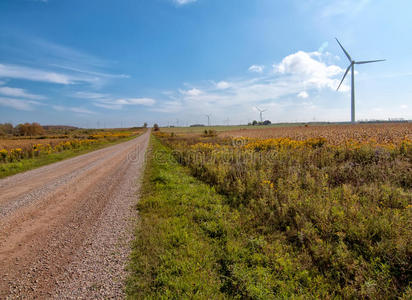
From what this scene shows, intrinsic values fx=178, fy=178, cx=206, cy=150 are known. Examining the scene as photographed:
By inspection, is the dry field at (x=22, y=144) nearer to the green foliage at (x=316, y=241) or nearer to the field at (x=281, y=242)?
the field at (x=281, y=242)

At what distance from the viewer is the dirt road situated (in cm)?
304

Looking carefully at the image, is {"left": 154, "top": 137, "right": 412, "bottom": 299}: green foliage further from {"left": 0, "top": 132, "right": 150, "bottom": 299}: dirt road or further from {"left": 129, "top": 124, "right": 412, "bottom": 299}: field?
{"left": 0, "top": 132, "right": 150, "bottom": 299}: dirt road

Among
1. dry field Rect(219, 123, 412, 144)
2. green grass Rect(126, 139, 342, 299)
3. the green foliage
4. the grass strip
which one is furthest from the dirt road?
dry field Rect(219, 123, 412, 144)

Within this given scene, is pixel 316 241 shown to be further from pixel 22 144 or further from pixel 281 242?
pixel 22 144

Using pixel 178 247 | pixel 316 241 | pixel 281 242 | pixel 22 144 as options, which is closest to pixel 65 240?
pixel 178 247

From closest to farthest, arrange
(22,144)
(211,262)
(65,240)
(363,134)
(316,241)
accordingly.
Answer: (211,262)
(316,241)
(65,240)
(363,134)
(22,144)

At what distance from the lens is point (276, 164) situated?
8.59 metres

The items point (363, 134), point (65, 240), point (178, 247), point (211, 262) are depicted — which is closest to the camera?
point (211, 262)

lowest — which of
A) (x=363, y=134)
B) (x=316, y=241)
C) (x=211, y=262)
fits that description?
(x=211, y=262)

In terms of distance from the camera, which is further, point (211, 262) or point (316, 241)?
point (316, 241)

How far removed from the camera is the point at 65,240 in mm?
4316

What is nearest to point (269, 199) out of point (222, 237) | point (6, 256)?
point (222, 237)

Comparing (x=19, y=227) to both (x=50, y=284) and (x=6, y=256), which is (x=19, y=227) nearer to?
→ (x=6, y=256)

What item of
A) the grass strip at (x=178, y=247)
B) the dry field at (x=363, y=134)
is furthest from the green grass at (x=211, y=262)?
the dry field at (x=363, y=134)
